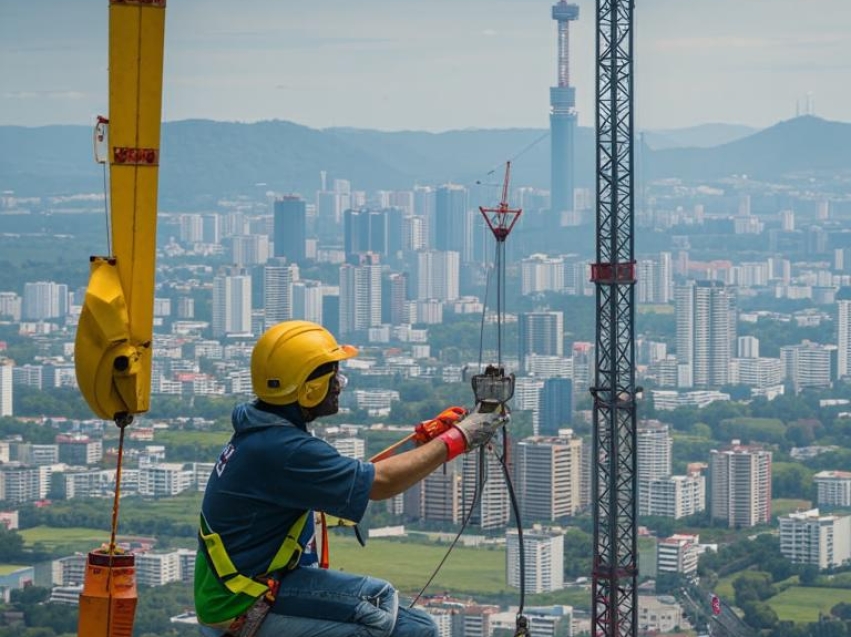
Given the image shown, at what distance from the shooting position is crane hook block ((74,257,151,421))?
362cm

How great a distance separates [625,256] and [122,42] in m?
10.5

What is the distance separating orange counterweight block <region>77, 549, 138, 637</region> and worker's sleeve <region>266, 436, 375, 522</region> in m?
0.74

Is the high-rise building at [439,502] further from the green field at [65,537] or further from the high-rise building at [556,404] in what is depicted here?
the high-rise building at [556,404]

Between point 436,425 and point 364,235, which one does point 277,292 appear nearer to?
point 364,235

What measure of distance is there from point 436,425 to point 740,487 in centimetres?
4052

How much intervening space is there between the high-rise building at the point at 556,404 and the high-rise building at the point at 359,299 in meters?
19.6

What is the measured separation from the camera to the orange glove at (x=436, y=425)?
3033mm

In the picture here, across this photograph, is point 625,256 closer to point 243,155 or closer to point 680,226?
point 680,226

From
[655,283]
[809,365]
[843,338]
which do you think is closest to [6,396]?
[809,365]

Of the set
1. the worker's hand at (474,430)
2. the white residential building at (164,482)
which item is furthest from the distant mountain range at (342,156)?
the worker's hand at (474,430)

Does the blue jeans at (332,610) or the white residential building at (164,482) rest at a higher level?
the blue jeans at (332,610)

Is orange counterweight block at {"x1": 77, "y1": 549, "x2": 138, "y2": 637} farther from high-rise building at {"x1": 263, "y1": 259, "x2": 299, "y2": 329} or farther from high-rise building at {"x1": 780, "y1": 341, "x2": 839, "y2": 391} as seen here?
high-rise building at {"x1": 263, "y1": 259, "x2": 299, "y2": 329}

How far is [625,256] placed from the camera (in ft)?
46.5

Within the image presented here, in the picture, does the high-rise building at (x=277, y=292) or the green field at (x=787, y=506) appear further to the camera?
the high-rise building at (x=277, y=292)
